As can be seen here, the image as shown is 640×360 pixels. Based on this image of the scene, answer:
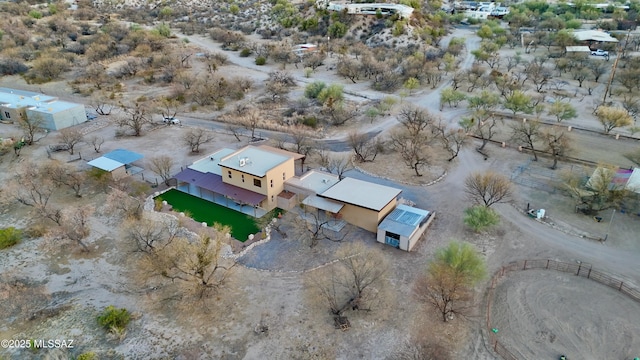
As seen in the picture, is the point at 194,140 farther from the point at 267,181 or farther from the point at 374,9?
the point at 374,9

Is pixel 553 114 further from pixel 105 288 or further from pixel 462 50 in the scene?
pixel 105 288

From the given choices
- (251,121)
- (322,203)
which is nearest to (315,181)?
(322,203)

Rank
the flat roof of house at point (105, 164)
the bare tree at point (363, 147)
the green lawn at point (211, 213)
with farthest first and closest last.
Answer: the bare tree at point (363, 147)
the flat roof of house at point (105, 164)
the green lawn at point (211, 213)

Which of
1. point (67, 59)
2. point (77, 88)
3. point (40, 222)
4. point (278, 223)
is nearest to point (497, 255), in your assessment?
point (278, 223)

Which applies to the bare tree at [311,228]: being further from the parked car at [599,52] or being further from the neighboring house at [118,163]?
the parked car at [599,52]

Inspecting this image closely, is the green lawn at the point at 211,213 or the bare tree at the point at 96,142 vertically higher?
the bare tree at the point at 96,142

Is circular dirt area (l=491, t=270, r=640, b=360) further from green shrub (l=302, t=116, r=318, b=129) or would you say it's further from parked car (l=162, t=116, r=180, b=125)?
parked car (l=162, t=116, r=180, b=125)

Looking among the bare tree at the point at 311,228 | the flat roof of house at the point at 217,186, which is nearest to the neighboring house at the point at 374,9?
the flat roof of house at the point at 217,186

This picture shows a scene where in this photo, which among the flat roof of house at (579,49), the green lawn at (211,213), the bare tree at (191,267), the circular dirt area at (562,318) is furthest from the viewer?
the flat roof of house at (579,49)
